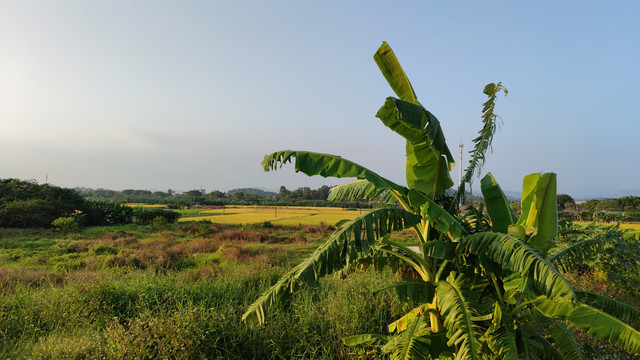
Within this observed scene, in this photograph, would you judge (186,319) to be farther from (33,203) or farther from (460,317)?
(33,203)

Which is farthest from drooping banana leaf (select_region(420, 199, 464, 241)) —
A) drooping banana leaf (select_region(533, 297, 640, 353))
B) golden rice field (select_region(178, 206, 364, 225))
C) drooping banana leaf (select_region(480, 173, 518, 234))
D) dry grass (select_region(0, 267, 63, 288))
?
golden rice field (select_region(178, 206, 364, 225))

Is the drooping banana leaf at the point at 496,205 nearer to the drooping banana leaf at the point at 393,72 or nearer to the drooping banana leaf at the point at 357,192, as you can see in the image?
the drooping banana leaf at the point at 357,192

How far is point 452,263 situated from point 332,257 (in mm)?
1651

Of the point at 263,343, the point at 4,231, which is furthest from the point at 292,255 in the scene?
the point at 4,231

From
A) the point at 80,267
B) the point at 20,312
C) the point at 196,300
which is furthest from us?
the point at 80,267

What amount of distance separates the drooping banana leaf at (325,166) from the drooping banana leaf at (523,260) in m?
1.18

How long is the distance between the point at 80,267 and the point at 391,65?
11.3 m

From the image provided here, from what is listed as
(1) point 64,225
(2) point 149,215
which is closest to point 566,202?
(2) point 149,215

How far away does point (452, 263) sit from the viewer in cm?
376

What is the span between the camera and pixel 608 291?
278 inches

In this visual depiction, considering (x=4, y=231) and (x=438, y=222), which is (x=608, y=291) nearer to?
(x=438, y=222)

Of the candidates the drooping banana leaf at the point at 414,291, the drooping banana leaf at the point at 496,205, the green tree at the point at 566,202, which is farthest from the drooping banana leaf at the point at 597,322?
the green tree at the point at 566,202

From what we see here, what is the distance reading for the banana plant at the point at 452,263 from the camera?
2859 millimetres

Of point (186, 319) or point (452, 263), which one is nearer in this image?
point (452, 263)
